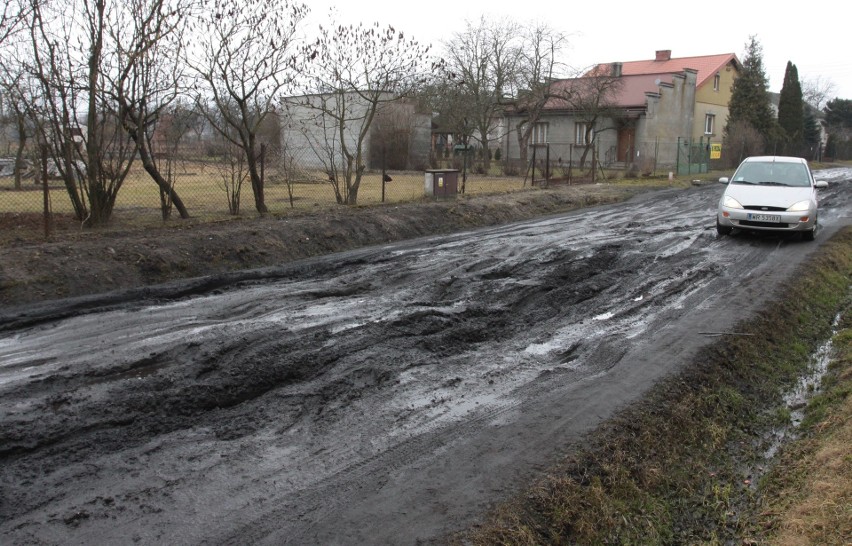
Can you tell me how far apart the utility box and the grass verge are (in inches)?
506

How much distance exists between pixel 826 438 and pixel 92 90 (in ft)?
43.2

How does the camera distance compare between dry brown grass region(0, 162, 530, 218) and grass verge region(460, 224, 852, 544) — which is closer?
grass verge region(460, 224, 852, 544)

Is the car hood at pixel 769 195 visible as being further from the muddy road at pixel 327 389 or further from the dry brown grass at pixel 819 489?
the dry brown grass at pixel 819 489

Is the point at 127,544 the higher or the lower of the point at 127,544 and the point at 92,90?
the lower

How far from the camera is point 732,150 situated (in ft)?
136

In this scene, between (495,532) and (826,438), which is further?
(826,438)

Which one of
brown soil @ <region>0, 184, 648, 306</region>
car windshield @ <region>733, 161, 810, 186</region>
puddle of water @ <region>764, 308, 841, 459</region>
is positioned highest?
car windshield @ <region>733, 161, 810, 186</region>

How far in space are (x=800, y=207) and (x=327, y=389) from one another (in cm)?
1116

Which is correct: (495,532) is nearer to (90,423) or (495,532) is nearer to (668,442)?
(668,442)

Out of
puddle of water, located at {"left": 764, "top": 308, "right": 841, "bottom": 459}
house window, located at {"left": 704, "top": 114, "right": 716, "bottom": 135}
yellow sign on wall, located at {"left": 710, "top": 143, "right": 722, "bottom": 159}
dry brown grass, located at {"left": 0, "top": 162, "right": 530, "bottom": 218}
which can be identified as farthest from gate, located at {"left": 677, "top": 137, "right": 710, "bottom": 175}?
puddle of water, located at {"left": 764, "top": 308, "right": 841, "bottom": 459}

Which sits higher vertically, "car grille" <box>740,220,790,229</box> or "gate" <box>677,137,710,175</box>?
"gate" <box>677,137,710,175</box>

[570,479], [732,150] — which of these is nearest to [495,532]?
[570,479]

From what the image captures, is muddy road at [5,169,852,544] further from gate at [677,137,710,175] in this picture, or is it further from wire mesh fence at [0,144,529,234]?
gate at [677,137,710,175]

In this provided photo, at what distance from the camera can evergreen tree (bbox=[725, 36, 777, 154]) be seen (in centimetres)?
4675
